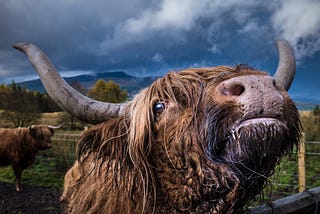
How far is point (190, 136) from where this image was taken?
1435 mm

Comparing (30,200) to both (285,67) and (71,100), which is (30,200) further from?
(285,67)

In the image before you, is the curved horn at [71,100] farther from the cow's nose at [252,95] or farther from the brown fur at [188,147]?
the cow's nose at [252,95]

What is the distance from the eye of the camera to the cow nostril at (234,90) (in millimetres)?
1280

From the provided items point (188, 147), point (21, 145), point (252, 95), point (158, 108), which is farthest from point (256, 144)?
point (21, 145)

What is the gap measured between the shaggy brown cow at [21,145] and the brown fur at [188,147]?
855 cm

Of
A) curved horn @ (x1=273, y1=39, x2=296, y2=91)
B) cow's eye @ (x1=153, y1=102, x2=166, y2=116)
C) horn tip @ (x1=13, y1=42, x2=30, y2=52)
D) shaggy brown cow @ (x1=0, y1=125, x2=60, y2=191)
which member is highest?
horn tip @ (x1=13, y1=42, x2=30, y2=52)

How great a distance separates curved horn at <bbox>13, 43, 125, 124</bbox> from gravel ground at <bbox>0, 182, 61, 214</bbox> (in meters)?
6.36

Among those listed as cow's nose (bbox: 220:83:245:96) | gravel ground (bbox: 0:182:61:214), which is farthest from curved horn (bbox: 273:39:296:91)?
gravel ground (bbox: 0:182:61:214)

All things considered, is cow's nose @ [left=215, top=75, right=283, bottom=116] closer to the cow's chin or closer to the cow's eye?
the cow's chin

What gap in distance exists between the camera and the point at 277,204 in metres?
2.43

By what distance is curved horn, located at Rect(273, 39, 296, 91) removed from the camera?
81.5 inches

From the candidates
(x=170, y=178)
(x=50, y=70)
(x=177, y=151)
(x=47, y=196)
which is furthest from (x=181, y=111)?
(x=47, y=196)

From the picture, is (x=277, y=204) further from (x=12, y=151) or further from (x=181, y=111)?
(x=12, y=151)

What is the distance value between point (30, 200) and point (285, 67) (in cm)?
762
